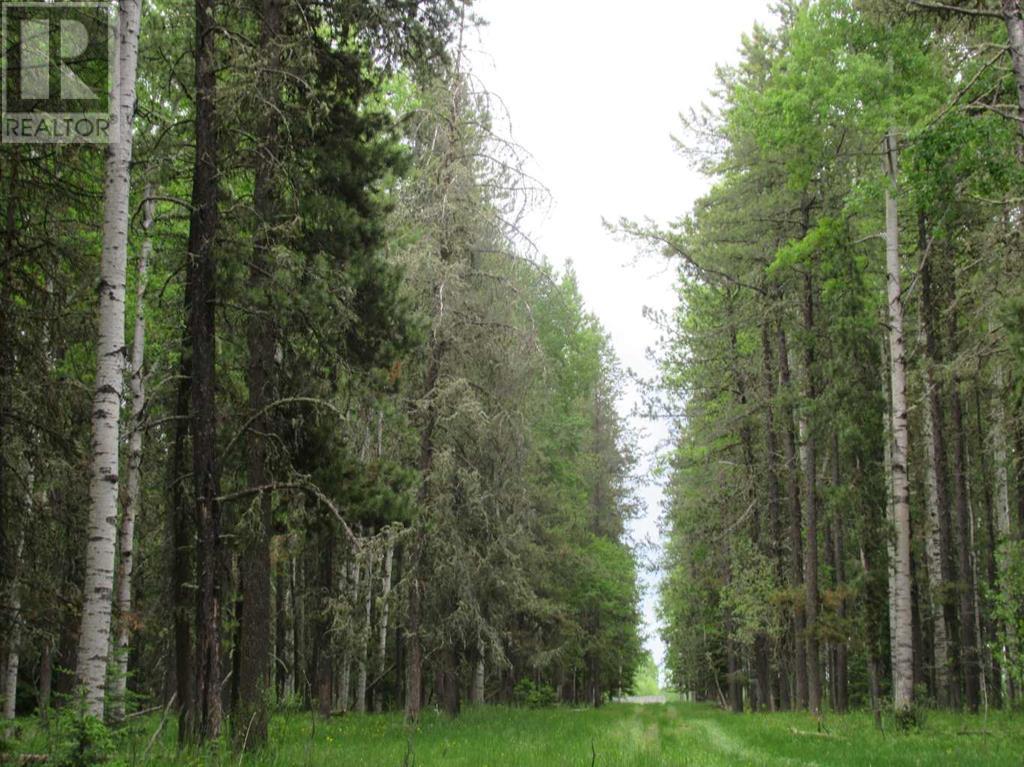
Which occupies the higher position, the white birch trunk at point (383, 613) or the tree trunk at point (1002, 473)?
the tree trunk at point (1002, 473)

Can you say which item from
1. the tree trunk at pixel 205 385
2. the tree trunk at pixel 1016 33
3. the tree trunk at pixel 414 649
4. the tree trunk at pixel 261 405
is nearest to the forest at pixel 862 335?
the tree trunk at pixel 1016 33

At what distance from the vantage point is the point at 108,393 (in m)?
7.63

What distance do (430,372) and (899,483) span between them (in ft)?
31.1

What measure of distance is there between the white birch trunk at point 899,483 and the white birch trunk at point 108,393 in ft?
38.8

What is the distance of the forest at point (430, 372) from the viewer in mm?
9156

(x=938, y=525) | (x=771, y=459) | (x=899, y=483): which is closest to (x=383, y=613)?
(x=899, y=483)

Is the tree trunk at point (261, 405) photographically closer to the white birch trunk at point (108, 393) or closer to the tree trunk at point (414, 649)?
the white birch trunk at point (108, 393)

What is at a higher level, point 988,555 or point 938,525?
point 938,525

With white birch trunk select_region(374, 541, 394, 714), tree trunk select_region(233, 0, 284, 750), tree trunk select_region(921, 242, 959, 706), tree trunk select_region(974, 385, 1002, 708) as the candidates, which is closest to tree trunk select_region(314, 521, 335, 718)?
white birch trunk select_region(374, 541, 394, 714)

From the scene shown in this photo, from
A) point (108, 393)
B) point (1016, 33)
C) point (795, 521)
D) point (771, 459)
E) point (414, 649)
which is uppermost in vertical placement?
point (1016, 33)

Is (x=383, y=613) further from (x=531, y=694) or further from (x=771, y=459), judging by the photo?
(x=531, y=694)

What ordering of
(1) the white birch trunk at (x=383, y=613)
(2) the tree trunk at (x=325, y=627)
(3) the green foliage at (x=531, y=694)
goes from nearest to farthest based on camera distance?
(1) the white birch trunk at (x=383, y=613)
(2) the tree trunk at (x=325, y=627)
(3) the green foliage at (x=531, y=694)

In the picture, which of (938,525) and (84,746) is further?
(938,525)

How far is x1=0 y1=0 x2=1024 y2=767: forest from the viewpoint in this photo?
30.0ft
